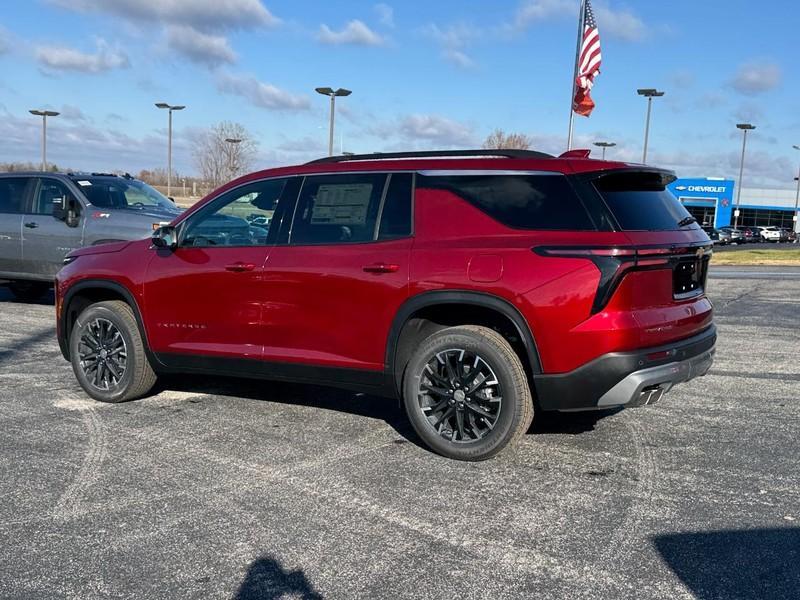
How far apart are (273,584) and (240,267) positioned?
268cm

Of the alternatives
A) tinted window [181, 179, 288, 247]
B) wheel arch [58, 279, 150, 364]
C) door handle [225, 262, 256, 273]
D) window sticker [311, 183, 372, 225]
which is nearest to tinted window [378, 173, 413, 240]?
window sticker [311, 183, 372, 225]

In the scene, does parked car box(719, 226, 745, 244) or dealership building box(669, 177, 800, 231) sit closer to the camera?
parked car box(719, 226, 745, 244)

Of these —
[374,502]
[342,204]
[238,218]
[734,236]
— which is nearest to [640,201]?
[342,204]

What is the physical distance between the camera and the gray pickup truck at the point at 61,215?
1040cm

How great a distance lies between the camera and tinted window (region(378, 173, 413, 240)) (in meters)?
4.86

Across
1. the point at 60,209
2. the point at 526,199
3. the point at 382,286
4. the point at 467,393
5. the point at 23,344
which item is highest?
the point at 526,199

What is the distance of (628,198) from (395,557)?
2482mm

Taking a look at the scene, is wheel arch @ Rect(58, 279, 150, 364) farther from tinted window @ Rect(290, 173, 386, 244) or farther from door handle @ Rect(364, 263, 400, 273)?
door handle @ Rect(364, 263, 400, 273)

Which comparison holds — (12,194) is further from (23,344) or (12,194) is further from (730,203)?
(730,203)

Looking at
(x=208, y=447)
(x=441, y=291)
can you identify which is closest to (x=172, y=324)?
(x=208, y=447)

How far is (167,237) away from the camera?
226 inches

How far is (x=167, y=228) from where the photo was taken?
5766mm

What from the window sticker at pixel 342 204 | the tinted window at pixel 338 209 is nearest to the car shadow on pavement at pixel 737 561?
Answer: the tinted window at pixel 338 209

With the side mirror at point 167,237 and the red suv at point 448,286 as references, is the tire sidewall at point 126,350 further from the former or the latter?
the side mirror at point 167,237
